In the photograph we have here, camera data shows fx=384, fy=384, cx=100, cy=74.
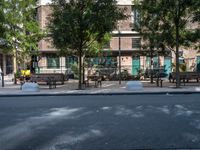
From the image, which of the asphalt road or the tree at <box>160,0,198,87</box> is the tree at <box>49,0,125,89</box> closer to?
the tree at <box>160,0,198,87</box>

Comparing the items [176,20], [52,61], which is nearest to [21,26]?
[176,20]

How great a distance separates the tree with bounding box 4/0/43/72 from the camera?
97.3ft

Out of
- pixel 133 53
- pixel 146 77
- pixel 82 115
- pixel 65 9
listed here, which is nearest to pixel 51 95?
pixel 65 9

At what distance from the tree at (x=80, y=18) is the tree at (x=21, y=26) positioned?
7.07m

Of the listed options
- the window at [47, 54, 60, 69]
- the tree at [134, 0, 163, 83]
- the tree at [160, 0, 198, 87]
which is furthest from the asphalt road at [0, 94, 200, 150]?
the window at [47, 54, 60, 69]

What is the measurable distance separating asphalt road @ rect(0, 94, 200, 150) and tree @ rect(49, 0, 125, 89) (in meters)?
9.50

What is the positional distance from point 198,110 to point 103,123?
392 cm

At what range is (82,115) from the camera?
11.8 meters

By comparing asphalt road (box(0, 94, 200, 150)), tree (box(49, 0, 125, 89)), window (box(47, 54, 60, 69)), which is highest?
tree (box(49, 0, 125, 89))

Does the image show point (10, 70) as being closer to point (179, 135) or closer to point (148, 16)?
point (148, 16)

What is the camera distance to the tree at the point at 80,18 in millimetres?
22312

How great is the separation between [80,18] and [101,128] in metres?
13.9

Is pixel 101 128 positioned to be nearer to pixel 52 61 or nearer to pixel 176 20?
pixel 176 20

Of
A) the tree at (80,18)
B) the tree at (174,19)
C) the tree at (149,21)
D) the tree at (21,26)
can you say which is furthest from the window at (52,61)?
the tree at (80,18)
